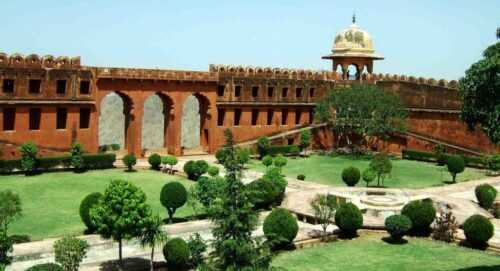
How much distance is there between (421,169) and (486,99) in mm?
21925

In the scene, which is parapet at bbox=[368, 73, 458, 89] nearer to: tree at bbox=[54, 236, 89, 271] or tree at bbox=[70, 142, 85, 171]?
tree at bbox=[70, 142, 85, 171]

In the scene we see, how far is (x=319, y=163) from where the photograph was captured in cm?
4188

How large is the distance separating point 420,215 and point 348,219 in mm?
2968

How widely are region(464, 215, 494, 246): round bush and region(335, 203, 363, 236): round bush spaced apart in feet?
13.0

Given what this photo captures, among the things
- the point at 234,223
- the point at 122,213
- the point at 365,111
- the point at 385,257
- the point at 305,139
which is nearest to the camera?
the point at 234,223

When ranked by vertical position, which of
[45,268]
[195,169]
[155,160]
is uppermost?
[155,160]

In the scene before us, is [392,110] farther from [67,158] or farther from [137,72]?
[67,158]

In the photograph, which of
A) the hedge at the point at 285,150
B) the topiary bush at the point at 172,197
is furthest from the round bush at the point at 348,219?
the hedge at the point at 285,150

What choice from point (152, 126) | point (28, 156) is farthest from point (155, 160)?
point (152, 126)

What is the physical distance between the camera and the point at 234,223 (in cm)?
1245

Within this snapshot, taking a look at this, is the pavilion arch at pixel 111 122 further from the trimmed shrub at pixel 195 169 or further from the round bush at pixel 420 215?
the round bush at pixel 420 215

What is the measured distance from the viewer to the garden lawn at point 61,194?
78.3 feet

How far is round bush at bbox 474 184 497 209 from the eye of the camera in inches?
1101

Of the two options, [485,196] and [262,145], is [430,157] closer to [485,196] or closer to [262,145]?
[262,145]
